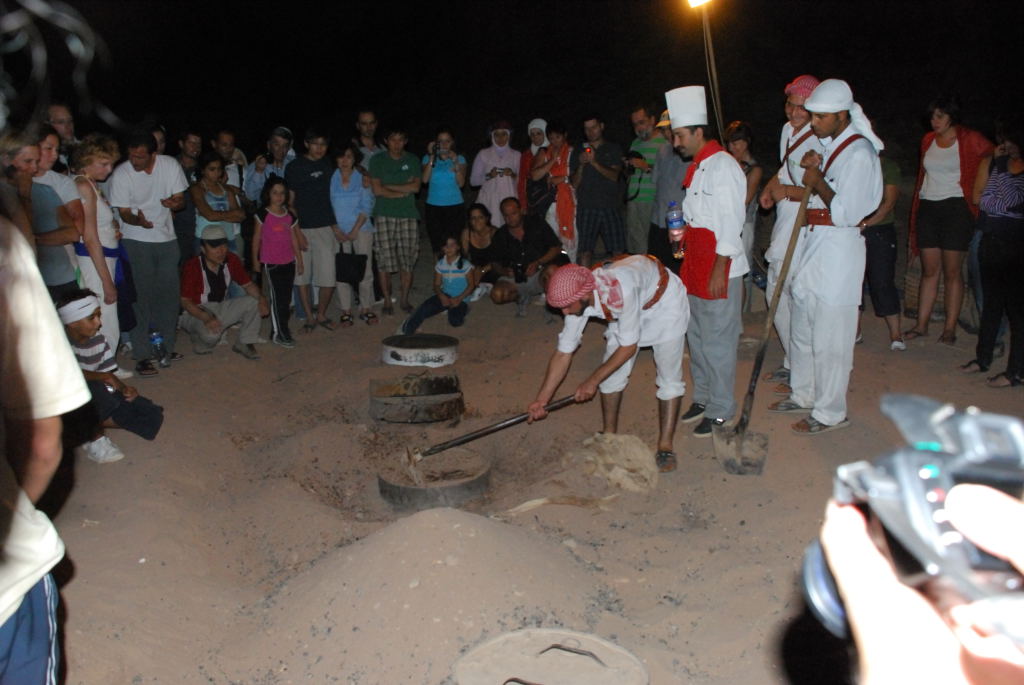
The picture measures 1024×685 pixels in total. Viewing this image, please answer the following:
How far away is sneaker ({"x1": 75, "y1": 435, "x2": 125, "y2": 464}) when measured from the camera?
5.25 metres

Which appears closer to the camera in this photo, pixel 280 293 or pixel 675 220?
pixel 675 220

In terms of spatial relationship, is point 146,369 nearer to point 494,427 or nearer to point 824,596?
point 494,427

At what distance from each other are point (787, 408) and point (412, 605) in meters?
3.19

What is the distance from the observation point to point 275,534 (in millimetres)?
5035

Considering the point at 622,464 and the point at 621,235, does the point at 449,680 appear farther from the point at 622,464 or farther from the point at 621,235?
the point at 621,235

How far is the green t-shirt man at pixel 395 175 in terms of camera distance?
8.16 meters

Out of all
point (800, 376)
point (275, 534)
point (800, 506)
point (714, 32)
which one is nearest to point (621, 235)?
point (800, 376)

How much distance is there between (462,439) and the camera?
542 centimetres

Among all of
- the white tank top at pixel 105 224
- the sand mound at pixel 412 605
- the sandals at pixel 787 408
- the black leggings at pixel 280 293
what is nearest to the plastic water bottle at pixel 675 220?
the sandals at pixel 787 408

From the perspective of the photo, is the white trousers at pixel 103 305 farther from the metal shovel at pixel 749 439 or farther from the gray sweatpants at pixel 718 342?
the metal shovel at pixel 749 439

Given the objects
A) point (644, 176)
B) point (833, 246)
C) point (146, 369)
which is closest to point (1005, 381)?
point (833, 246)

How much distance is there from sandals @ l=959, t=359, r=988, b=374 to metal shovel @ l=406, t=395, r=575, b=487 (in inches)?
124

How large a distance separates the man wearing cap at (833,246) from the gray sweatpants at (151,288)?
4.80m

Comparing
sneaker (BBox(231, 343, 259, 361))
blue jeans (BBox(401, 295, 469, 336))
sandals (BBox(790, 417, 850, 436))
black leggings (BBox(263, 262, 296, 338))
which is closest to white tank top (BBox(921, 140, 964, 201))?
sandals (BBox(790, 417, 850, 436))
